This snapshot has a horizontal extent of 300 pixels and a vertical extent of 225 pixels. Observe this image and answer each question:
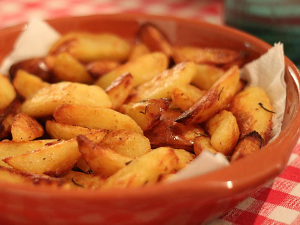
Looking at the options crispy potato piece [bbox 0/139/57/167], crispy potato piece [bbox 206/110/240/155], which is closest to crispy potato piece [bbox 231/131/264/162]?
crispy potato piece [bbox 206/110/240/155]

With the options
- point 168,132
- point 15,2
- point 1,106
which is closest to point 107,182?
point 168,132

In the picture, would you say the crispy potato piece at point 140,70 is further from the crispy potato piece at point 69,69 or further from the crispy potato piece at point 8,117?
the crispy potato piece at point 8,117

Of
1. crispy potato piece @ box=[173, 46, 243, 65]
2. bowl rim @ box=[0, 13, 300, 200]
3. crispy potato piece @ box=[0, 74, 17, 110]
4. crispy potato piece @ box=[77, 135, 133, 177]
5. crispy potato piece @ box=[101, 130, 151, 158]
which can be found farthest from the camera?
crispy potato piece @ box=[173, 46, 243, 65]

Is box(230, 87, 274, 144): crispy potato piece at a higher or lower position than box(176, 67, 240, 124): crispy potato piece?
lower

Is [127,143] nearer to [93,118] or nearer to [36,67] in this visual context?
[93,118]

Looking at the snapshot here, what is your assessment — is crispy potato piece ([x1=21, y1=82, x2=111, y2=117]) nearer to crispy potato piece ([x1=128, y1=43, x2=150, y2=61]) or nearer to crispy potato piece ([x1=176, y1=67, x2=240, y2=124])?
crispy potato piece ([x1=176, y1=67, x2=240, y2=124])

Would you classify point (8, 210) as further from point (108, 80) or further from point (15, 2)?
point (15, 2)

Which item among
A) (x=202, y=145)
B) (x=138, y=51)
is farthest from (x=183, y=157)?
(x=138, y=51)
